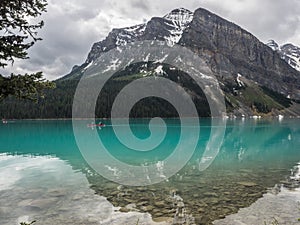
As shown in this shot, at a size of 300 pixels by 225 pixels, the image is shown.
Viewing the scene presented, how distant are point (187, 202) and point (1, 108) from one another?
19158 centimetres

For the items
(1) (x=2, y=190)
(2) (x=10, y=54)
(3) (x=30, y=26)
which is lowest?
(1) (x=2, y=190)

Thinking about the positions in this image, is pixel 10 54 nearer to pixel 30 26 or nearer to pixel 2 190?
pixel 30 26

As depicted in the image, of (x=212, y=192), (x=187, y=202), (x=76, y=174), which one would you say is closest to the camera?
(x=187, y=202)

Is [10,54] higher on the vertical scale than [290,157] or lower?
higher

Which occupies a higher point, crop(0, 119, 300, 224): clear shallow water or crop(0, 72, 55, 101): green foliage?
crop(0, 72, 55, 101): green foliage

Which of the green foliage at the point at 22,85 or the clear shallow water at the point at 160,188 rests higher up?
the green foliage at the point at 22,85

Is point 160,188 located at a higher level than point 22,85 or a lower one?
lower

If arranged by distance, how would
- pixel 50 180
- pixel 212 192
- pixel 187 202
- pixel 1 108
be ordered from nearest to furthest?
1. pixel 187 202
2. pixel 212 192
3. pixel 50 180
4. pixel 1 108

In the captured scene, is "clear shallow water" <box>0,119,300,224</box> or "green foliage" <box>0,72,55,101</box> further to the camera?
"clear shallow water" <box>0,119,300,224</box>

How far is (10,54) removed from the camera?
1149 cm

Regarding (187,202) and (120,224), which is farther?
(187,202)

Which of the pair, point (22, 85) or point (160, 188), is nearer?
point (22, 85)


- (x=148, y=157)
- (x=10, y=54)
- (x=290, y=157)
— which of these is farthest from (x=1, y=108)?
(x=10, y=54)

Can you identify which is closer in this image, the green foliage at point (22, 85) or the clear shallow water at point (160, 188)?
the green foliage at point (22, 85)
